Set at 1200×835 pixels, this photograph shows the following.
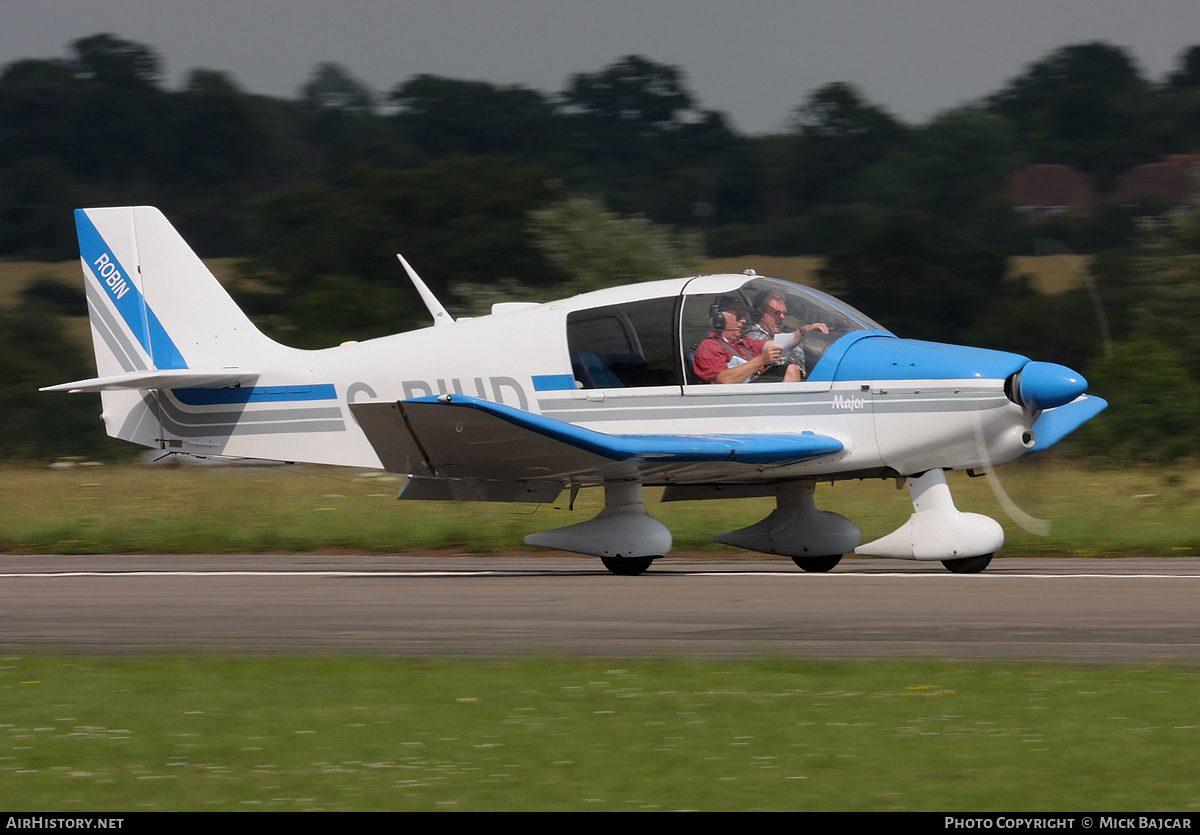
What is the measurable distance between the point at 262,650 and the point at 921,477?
5479 millimetres

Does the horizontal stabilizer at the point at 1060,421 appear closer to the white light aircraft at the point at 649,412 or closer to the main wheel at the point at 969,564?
the white light aircraft at the point at 649,412

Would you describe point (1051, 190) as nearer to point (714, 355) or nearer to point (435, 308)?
point (435, 308)

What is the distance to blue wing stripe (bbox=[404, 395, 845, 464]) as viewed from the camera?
34.8ft

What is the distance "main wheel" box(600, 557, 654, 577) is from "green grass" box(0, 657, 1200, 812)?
464 centimetres

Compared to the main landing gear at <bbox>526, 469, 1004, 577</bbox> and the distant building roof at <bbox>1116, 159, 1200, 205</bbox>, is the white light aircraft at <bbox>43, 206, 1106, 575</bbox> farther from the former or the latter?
the distant building roof at <bbox>1116, 159, 1200, 205</bbox>

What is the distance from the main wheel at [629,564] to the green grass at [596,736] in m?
4.64

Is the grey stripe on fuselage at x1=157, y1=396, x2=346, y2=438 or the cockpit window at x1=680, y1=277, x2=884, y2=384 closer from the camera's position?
the cockpit window at x1=680, y1=277, x2=884, y2=384

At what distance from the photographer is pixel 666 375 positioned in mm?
11469

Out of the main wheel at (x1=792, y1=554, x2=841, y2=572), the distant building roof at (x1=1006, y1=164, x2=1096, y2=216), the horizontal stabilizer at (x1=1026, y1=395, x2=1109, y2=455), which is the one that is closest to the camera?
the horizontal stabilizer at (x1=1026, y1=395, x2=1109, y2=455)

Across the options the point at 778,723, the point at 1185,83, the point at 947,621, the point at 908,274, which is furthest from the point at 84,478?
the point at 1185,83

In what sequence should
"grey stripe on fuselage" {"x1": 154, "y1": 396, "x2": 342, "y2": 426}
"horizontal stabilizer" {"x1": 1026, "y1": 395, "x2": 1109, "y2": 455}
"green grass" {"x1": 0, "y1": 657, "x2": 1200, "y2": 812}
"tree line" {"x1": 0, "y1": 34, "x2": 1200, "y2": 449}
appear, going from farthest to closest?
1. "tree line" {"x1": 0, "y1": 34, "x2": 1200, "y2": 449}
2. "grey stripe on fuselage" {"x1": 154, "y1": 396, "x2": 342, "y2": 426}
3. "horizontal stabilizer" {"x1": 1026, "y1": 395, "x2": 1109, "y2": 455}
4. "green grass" {"x1": 0, "y1": 657, "x2": 1200, "y2": 812}

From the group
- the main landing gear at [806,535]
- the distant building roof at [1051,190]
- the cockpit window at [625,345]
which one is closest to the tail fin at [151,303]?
the cockpit window at [625,345]

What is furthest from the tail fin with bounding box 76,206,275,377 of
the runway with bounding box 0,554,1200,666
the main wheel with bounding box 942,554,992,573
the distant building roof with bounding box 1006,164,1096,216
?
the distant building roof with bounding box 1006,164,1096,216

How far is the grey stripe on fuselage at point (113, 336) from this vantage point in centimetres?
1329
